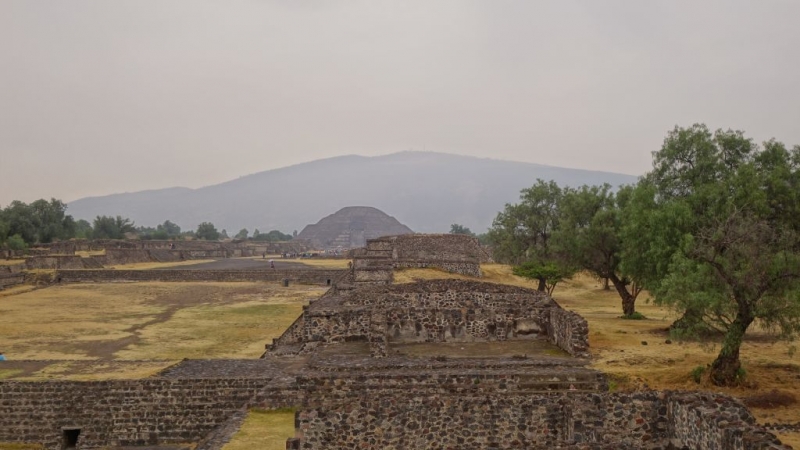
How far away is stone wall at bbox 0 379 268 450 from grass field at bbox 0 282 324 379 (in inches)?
119

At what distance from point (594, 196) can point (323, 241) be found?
140 metres

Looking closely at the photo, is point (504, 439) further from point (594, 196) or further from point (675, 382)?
point (594, 196)

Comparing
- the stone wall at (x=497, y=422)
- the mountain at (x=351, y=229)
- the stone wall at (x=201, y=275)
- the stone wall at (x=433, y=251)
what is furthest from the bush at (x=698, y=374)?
the mountain at (x=351, y=229)

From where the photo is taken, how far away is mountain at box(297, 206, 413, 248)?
166375 mm

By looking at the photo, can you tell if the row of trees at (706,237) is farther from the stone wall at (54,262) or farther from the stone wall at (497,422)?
the stone wall at (54,262)

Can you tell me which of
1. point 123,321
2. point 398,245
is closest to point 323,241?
point 398,245

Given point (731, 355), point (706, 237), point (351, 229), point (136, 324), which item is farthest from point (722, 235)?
point (351, 229)

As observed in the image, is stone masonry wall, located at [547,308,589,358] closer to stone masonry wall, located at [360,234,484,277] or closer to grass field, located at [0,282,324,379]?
grass field, located at [0,282,324,379]

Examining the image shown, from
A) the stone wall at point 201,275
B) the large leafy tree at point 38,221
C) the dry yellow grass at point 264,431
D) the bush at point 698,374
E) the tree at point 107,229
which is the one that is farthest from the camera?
the tree at point 107,229

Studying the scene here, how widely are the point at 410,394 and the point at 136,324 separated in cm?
2499

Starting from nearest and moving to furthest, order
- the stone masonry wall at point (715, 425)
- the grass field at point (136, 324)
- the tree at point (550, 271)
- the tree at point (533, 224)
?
1. the stone masonry wall at point (715, 425)
2. the grass field at point (136, 324)
3. the tree at point (550, 271)
4. the tree at point (533, 224)

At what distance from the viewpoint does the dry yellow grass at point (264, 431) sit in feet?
42.0

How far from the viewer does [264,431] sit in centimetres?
1375

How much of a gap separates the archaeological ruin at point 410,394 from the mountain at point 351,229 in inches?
5489
